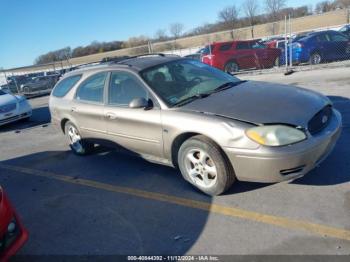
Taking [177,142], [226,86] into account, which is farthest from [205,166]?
[226,86]

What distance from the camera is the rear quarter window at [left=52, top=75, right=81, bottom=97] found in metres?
6.16

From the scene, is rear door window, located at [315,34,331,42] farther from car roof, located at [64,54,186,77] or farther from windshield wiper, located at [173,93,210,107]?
windshield wiper, located at [173,93,210,107]

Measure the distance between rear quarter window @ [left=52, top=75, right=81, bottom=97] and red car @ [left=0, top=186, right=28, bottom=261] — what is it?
3344 mm

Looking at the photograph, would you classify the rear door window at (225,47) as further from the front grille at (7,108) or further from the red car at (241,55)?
the front grille at (7,108)

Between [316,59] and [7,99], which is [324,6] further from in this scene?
[7,99]

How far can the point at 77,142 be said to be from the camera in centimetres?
→ 640

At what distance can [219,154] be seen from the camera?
3.76 metres

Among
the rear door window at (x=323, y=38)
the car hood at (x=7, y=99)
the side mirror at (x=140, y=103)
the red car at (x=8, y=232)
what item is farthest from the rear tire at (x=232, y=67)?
the red car at (x=8, y=232)

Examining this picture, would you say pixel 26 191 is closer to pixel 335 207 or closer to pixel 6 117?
pixel 335 207

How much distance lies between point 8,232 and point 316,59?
1374 cm

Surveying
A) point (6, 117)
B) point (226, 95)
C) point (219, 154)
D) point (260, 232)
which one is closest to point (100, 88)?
point (226, 95)

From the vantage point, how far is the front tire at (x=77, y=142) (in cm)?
622

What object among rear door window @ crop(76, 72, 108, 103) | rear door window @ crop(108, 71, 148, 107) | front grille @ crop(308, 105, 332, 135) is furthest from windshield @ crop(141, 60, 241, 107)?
front grille @ crop(308, 105, 332, 135)

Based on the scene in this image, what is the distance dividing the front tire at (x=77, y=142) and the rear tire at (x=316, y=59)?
430 inches
